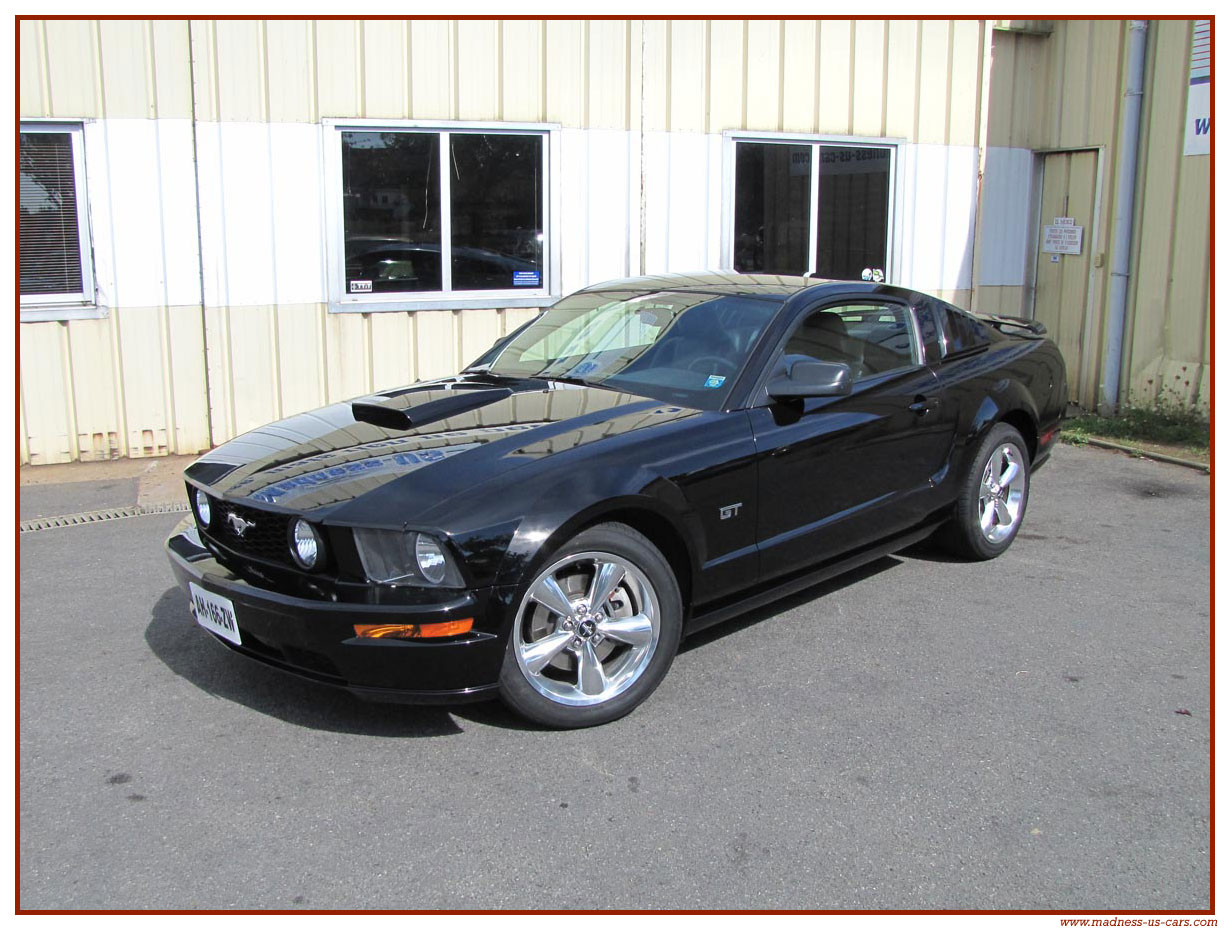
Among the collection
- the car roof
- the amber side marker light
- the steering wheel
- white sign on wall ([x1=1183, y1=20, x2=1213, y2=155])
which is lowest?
the amber side marker light

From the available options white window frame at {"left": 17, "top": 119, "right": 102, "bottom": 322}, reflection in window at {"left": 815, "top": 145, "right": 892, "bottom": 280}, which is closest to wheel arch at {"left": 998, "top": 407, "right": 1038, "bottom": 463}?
reflection in window at {"left": 815, "top": 145, "right": 892, "bottom": 280}

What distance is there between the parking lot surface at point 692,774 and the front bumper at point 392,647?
0.92ft

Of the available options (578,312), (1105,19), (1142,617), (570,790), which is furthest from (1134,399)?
(570,790)

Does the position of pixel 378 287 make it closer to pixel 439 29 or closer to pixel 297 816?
pixel 439 29

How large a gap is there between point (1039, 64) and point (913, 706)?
8.81 m

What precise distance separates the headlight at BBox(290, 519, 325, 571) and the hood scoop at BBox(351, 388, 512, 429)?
81 cm

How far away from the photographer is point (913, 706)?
13.6 ft

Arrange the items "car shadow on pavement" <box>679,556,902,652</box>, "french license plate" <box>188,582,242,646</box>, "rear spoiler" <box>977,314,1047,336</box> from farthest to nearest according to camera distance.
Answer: "rear spoiler" <box>977,314,1047,336</box>, "car shadow on pavement" <box>679,556,902,652</box>, "french license plate" <box>188,582,242,646</box>

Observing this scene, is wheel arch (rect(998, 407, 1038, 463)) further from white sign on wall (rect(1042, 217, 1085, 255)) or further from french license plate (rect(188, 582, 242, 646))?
white sign on wall (rect(1042, 217, 1085, 255))

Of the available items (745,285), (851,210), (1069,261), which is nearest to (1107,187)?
(1069,261)

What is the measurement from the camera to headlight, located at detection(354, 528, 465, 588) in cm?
358

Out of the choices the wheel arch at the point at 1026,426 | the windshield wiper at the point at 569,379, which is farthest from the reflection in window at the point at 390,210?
the wheel arch at the point at 1026,426

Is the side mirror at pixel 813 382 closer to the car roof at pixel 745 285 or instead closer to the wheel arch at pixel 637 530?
the car roof at pixel 745 285

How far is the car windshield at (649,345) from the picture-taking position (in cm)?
473
